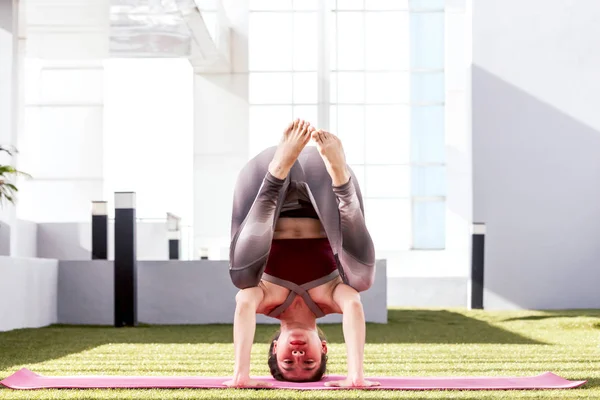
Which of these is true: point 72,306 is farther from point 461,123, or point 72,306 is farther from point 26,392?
point 461,123

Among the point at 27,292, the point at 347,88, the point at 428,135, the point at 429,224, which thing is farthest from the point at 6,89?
the point at 429,224

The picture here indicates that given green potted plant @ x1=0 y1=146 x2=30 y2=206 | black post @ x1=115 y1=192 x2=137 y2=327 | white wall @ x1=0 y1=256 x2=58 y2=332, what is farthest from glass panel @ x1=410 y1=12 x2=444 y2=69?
white wall @ x1=0 y1=256 x2=58 y2=332

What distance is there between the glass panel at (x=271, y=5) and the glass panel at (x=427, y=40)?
2093 mm

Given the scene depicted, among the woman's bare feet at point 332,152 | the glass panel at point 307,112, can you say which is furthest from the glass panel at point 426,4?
the woman's bare feet at point 332,152

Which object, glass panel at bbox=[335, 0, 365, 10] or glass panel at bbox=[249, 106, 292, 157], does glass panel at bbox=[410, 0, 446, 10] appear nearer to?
glass panel at bbox=[335, 0, 365, 10]

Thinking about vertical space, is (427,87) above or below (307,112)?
above

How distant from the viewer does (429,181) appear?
1645cm

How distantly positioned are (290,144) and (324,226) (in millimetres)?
417

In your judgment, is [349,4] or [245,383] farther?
[349,4]

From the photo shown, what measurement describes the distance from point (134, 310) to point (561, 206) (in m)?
7.51

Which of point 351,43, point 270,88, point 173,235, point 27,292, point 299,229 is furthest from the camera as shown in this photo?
point 351,43

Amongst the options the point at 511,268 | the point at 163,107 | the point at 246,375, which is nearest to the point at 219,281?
the point at 246,375

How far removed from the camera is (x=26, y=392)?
3.51 metres

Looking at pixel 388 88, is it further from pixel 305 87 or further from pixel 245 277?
pixel 245 277
